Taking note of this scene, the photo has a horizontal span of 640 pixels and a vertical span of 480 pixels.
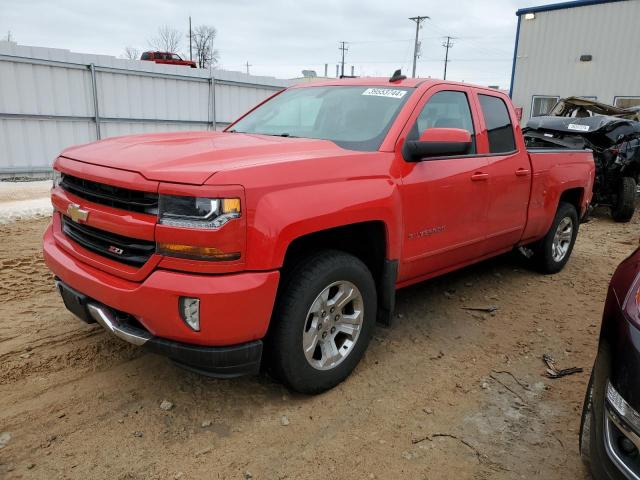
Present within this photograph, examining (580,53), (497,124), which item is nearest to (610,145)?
(497,124)

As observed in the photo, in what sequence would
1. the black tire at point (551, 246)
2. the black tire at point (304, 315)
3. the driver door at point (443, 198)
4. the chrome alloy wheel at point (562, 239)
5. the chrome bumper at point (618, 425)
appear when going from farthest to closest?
the chrome alloy wheel at point (562, 239), the black tire at point (551, 246), the driver door at point (443, 198), the black tire at point (304, 315), the chrome bumper at point (618, 425)

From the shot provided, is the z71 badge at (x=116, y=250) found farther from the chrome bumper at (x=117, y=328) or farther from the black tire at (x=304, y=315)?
the black tire at (x=304, y=315)

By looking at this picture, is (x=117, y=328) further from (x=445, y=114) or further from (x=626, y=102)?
(x=626, y=102)

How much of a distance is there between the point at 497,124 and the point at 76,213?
334 cm

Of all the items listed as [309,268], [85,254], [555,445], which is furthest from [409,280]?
[85,254]

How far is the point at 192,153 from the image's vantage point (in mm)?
2664

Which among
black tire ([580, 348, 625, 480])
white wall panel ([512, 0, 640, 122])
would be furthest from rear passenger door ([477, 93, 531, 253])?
white wall panel ([512, 0, 640, 122])

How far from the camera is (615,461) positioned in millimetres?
1838

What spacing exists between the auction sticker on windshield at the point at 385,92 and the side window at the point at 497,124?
95 cm

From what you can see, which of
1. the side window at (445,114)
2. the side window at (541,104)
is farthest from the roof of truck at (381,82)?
the side window at (541,104)

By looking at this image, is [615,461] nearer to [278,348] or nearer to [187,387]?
[278,348]

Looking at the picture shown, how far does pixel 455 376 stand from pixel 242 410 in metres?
1.42

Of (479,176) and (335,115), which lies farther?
(479,176)

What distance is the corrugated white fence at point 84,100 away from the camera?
32.9 feet
